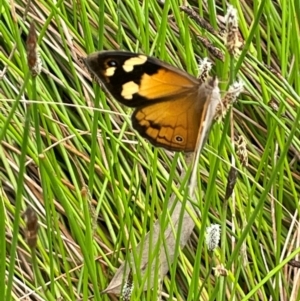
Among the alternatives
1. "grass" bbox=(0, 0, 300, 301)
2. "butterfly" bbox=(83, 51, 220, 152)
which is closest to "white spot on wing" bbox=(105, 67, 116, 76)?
"butterfly" bbox=(83, 51, 220, 152)

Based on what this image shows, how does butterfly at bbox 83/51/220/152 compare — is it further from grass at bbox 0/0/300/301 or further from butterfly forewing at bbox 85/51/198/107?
grass at bbox 0/0/300/301

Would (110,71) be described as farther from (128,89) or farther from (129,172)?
(129,172)

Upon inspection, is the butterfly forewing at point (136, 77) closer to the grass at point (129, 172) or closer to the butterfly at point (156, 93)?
the butterfly at point (156, 93)

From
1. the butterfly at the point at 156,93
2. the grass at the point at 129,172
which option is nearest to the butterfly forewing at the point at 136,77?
the butterfly at the point at 156,93

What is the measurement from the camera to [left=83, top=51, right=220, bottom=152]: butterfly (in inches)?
25.6

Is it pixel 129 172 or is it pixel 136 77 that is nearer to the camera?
pixel 136 77

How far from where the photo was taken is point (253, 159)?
1101 millimetres

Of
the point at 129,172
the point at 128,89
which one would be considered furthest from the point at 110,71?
the point at 129,172

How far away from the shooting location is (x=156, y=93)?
66cm

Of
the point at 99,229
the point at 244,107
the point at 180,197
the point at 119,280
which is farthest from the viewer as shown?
the point at 244,107

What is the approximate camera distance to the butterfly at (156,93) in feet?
2.13

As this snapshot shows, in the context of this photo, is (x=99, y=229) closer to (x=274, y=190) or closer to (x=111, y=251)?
(x=111, y=251)

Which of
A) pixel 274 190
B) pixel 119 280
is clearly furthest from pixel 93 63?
pixel 274 190

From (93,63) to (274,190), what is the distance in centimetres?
48
